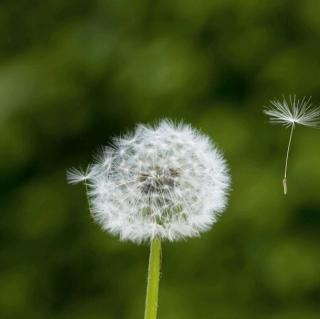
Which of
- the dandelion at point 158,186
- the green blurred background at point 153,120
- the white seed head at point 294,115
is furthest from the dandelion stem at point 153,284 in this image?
the green blurred background at point 153,120

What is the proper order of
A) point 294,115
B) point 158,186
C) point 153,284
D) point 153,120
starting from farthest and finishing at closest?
point 153,120 < point 294,115 < point 158,186 < point 153,284

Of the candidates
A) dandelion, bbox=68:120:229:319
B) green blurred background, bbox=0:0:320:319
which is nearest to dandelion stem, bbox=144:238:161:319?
dandelion, bbox=68:120:229:319

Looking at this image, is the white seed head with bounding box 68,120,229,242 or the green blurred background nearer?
the white seed head with bounding box 68,120,229,242

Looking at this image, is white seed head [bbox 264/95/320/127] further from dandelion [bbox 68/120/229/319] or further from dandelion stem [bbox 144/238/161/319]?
dandelion stem [bbox 144/238/161/319]

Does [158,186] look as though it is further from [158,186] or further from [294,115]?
[294,115]

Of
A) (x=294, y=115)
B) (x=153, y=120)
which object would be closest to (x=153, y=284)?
(x=294, y=115)

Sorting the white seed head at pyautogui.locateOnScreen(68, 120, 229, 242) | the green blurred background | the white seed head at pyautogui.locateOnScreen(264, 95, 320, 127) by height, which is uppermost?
the green blurred background

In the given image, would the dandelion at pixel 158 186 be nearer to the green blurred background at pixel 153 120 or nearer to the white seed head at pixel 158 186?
the white seed head at pixel 158 186
